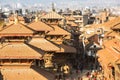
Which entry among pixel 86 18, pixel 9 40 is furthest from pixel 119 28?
pixel 86 18

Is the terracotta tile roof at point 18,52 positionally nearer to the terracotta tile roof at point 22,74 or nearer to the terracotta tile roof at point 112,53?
the terracotta tile roof at point 22,74

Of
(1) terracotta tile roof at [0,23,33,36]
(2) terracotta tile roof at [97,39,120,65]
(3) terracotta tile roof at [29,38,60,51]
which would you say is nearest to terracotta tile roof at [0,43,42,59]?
(1) terracotta tile roof at [0,23,33,36]

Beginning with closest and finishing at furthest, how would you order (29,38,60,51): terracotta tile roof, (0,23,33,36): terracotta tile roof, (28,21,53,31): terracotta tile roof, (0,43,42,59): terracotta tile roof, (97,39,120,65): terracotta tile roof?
1. (0,43,42,59): terracotta tile roof
2. (0,23,33,36): terracotta tile roof
3. (97,39,120,65): terracotta tile roof
4. (29,38,60,51): terracotta tile roof
5. (28,21,53,31): terracotta tile roof

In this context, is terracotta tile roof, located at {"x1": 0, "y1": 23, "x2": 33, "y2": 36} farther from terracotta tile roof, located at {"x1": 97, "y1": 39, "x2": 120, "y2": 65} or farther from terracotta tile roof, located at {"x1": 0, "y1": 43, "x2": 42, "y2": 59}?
terracotta tile roof, located at {"x1": 97, "y1": 39, "x2": 120, "y2": 65}

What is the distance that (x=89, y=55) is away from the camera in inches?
2992

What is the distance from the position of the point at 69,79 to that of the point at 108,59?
9283mm

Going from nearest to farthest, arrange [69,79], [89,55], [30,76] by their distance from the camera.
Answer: [30,76]
[69,79]
[89,55]

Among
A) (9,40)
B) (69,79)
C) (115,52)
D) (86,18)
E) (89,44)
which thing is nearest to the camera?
(9,40)

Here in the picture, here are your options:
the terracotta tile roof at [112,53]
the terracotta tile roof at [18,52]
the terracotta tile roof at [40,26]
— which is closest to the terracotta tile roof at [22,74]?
the terracotta tile roof at [18,52]

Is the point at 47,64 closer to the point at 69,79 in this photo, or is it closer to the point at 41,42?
the point at 41,42

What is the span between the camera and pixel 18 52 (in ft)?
95.3

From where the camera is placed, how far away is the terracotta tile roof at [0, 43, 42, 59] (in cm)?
2844

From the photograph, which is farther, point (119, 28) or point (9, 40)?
point (119, 28)

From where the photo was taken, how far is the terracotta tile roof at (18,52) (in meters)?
28.4
